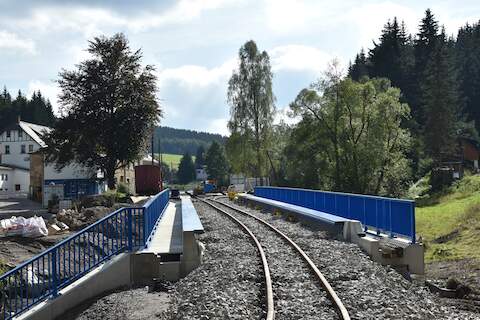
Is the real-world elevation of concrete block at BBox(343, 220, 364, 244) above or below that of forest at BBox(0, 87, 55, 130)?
below

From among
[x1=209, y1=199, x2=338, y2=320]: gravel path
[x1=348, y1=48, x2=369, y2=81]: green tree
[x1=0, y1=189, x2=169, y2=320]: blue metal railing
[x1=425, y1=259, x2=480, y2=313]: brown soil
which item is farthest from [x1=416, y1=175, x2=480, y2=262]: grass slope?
[x1=348, y1=48, x2=369, y2=81]: green tree

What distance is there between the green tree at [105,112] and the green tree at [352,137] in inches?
519

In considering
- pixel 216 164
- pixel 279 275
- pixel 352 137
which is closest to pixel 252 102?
pixel 352 137

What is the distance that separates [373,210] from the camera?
50.2ft

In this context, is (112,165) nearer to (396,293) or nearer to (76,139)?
(76,139)

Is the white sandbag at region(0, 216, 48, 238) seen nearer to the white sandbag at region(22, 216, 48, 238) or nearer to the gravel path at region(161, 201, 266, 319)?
the white sandbag at region(22, 216, 48, 238)

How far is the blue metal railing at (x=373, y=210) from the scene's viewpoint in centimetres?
1313

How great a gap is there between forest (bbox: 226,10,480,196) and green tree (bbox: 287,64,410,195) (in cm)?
8

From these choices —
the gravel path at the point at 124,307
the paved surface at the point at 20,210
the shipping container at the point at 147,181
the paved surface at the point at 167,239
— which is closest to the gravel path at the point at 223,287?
the gravel path at the point at 124,307

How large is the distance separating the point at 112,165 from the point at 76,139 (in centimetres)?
352

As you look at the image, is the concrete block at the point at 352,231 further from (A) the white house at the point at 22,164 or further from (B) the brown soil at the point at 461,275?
(A) the white house at the point at 22,164

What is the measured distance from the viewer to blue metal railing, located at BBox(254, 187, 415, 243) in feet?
43.1

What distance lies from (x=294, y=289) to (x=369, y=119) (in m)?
37.2

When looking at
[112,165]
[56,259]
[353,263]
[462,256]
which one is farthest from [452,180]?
[56,259]
